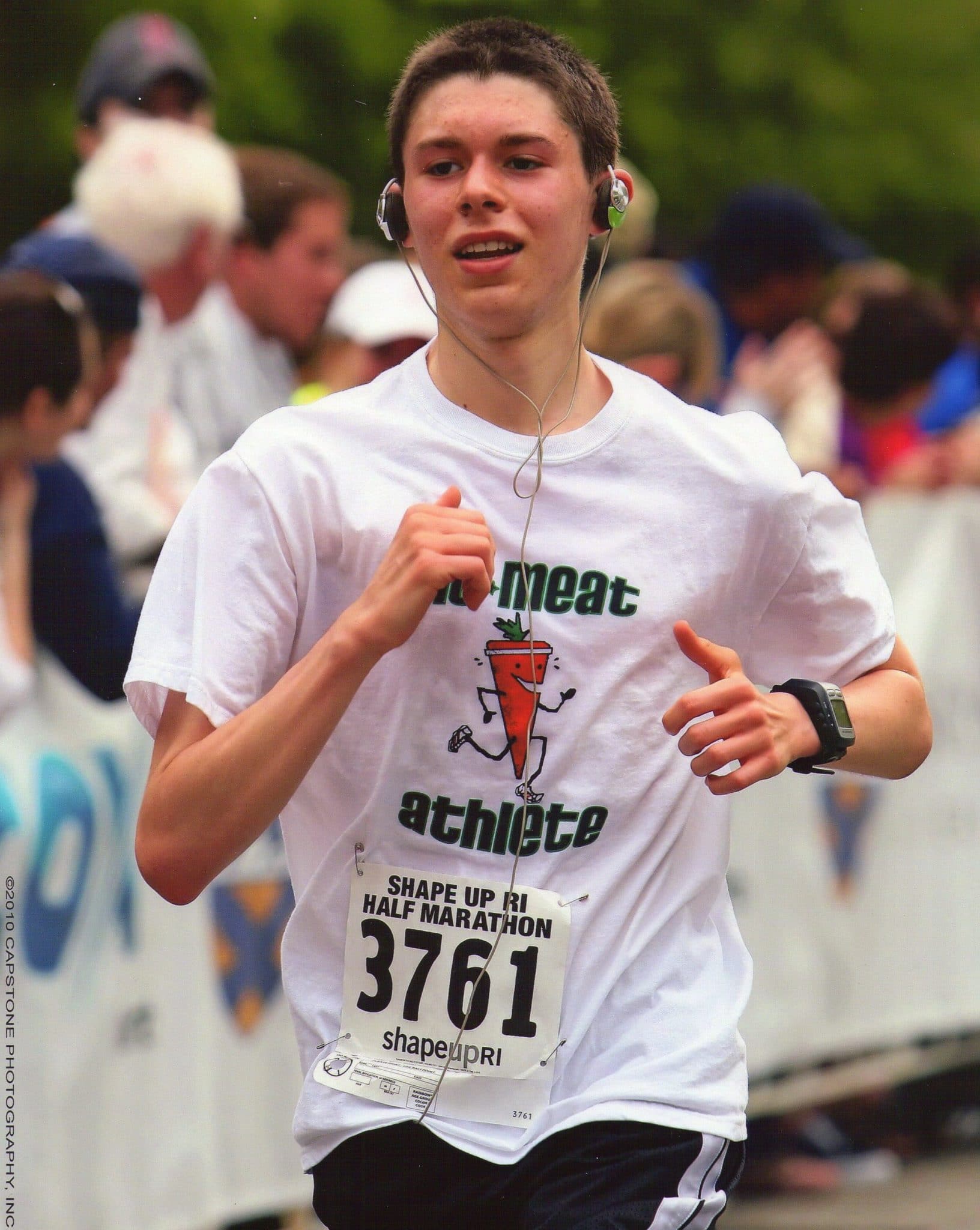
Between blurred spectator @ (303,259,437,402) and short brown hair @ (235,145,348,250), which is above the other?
short brown hair @ (235,145,348,250)

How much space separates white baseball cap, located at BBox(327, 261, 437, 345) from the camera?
5.67m

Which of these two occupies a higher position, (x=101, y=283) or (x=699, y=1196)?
(x=101, y=283)

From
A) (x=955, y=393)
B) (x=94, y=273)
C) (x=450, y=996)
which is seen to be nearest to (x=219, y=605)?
(x=450, y=996)

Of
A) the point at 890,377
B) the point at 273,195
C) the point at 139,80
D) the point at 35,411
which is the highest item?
the point at 139,80

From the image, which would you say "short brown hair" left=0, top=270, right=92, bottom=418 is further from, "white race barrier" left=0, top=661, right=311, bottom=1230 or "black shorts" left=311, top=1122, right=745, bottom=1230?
"black shorts" left=311, top=1122, right=745, bottom=1230

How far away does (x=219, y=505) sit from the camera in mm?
2816

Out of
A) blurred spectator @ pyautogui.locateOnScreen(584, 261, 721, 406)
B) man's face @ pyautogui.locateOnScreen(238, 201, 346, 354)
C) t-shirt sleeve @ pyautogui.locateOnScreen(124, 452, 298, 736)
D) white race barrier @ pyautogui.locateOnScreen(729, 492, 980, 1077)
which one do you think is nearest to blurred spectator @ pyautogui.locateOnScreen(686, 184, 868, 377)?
white race barrier @ pyautogui.locateOnScreen(729, 492, 980, 1077)

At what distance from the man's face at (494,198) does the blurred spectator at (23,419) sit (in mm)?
1921

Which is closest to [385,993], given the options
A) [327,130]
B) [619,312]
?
[619,312]

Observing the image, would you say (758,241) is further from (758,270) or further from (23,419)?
(23,419)

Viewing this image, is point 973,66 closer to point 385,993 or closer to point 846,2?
point 846,2

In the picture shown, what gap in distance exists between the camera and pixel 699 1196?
2912 mm

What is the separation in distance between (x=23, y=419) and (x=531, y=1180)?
7.92 feet

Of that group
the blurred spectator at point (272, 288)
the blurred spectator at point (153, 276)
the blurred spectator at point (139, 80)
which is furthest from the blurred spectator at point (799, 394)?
the blurred spectator at point (139, 80)
